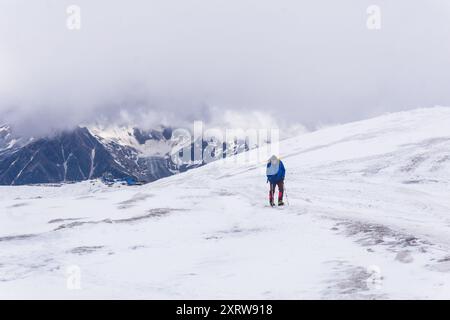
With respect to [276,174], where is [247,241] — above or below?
below

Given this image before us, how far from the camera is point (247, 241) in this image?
15430mm

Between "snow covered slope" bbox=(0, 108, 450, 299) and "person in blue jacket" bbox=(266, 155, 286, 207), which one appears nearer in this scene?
"snow covered slope" bbox=(0, 108, 450, 299)

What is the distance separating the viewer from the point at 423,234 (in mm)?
14445

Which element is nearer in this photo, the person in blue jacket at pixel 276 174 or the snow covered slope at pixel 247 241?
the snow covered slope at pixel 247 241

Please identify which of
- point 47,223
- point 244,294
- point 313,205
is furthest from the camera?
point 313,205

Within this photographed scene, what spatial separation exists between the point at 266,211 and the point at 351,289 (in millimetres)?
11436

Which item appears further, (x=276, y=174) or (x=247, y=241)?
(x=276, y=174)

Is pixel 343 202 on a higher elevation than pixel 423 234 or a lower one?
lower

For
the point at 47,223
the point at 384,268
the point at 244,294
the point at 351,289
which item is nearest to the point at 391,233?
the point at 384,268

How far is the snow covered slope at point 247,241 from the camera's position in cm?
1059

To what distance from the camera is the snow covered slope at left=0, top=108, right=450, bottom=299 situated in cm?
1059

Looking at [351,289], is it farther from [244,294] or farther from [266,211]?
[266,211]
